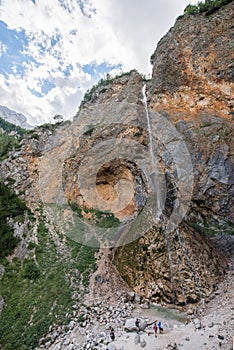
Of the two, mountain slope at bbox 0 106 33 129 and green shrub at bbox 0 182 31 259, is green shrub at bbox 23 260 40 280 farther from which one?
mountain slope at bbox 0 106 33 129

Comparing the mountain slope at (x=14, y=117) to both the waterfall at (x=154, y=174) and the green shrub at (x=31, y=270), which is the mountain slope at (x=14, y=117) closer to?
the waterfall at (x=154, y=174)

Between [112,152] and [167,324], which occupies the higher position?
[112,152]

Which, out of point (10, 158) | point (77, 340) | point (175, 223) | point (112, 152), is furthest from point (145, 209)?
point (10, 158)

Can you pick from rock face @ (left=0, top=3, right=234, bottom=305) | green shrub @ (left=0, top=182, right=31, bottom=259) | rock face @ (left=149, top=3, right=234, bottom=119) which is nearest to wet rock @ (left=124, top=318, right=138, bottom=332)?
rock face @ (left=0, top=3, right=234, bottom=305)

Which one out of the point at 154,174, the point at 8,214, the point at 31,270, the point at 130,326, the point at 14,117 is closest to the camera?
the point at 130,326

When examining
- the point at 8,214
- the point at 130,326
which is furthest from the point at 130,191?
the point at 130,326

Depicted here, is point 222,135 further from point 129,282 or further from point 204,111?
point 129,282

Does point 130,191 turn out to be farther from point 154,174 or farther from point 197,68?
point 197,68

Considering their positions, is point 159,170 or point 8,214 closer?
point 8,214
